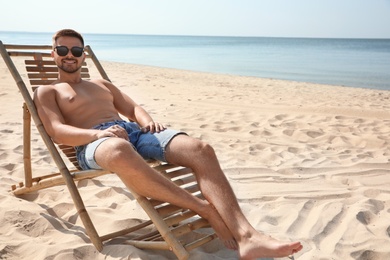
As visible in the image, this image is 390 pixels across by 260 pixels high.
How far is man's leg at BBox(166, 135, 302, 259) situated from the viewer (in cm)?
184

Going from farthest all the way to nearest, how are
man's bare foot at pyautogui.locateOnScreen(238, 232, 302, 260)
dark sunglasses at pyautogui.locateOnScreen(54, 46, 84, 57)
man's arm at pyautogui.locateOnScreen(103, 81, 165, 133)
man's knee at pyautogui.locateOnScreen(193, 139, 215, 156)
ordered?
man's arm at pyautogui.locateOnScreen(103, 81, 165, 133) < dark sunglasses at pyautogui.locateOnScreen(54, 46, 84, 57) < man's knee at pyautogui.locateOnScreen(193, 139, 215, 156) < man's bare foot at pyautogui.locateOnScreen(238, 232, 302, 260)

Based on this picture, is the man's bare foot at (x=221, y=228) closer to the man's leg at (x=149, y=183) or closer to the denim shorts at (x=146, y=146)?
the man's leg at (x=149, y=183)

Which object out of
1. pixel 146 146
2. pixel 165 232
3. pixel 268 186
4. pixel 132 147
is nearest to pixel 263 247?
pixel 165 232

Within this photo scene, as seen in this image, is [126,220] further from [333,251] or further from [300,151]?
[300,151]

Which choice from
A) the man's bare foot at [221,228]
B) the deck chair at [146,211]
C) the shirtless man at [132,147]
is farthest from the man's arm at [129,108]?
the man's bare foot at [221,228]

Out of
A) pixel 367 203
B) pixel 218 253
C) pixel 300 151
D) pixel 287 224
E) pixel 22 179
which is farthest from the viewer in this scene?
pixel 300 151

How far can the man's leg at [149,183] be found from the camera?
6.72 ft

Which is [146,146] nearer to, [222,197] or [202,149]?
[202,149]

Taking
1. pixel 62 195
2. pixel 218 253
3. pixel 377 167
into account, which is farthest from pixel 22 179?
pixel 377 167

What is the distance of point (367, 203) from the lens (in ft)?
9.41

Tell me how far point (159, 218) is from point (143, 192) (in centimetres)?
17

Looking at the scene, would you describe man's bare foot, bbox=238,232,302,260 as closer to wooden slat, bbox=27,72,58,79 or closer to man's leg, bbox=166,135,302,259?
man's leg, bbox=166,135,302,259

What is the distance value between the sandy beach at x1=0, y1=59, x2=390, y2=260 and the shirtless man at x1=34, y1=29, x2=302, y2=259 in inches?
13.1

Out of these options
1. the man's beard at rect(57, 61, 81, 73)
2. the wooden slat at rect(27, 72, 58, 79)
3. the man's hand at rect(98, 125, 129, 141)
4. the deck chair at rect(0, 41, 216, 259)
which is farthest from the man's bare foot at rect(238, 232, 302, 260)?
the wooden slat at rect(27, 72, 58, 79)
